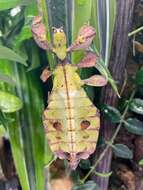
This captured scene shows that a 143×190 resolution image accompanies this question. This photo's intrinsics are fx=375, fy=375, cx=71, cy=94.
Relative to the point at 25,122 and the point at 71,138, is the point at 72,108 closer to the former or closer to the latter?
the point at 71,138

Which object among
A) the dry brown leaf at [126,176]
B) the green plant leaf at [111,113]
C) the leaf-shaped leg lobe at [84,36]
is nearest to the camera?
the leaf-shaped leg lobe at [84,36]

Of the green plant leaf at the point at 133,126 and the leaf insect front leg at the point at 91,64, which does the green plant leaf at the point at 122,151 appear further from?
A: the leaf insect front leg at the point at 91,64

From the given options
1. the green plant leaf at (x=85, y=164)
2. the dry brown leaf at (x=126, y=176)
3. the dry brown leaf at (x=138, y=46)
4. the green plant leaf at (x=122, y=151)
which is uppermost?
the dry brown leaf at (x=138, y=46)

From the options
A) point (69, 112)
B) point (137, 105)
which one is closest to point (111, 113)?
point (137, 105)

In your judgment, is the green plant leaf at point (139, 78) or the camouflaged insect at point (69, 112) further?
the green plant leaf at point (139, 78)

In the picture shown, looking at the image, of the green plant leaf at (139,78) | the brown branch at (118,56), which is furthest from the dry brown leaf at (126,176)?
the green plant leaf at (139,78)

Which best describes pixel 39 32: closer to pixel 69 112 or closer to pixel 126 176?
pixel 69 112

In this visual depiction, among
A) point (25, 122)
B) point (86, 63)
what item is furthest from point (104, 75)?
point (25, 122)
